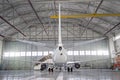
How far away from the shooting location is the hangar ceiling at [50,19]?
2978 centimetres

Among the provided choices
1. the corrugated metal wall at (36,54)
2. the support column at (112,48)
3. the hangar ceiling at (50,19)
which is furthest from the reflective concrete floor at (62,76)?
the corrugated metal wall at (36,54)

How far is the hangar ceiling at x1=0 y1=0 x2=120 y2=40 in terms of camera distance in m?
29.8

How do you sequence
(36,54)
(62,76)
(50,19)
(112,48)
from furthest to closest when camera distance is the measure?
(36,54)
(112,48)
(50,19)
(62,76)

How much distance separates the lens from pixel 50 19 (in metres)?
44.9

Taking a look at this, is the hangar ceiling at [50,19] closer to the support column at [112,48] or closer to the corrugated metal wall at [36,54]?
the support column at [112,48]

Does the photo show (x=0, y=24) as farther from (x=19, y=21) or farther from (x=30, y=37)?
(x=30, y=37)

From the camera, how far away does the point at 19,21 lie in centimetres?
4094

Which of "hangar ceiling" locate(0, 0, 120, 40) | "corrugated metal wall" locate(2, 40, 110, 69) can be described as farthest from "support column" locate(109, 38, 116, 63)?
"hangar ceiling" locate(0, 0, 120, 40)

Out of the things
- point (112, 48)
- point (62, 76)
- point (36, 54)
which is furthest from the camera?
point (36, 54)

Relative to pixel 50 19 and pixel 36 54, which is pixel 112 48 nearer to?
pixel 50 19

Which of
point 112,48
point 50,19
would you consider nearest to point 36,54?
point 50,19

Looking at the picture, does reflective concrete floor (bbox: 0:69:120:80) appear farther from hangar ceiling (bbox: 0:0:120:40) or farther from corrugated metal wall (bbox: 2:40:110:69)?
corrugated metal wall (bbox: 2:40:110:69)

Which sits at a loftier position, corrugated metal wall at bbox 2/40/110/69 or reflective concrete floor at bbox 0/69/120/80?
corrugated metal wall at bbox 2/40/110/69

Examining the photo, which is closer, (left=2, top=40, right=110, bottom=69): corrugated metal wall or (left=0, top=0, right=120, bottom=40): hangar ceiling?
(left=0, top=0, right=120, bottom=40): hangar ceiling
